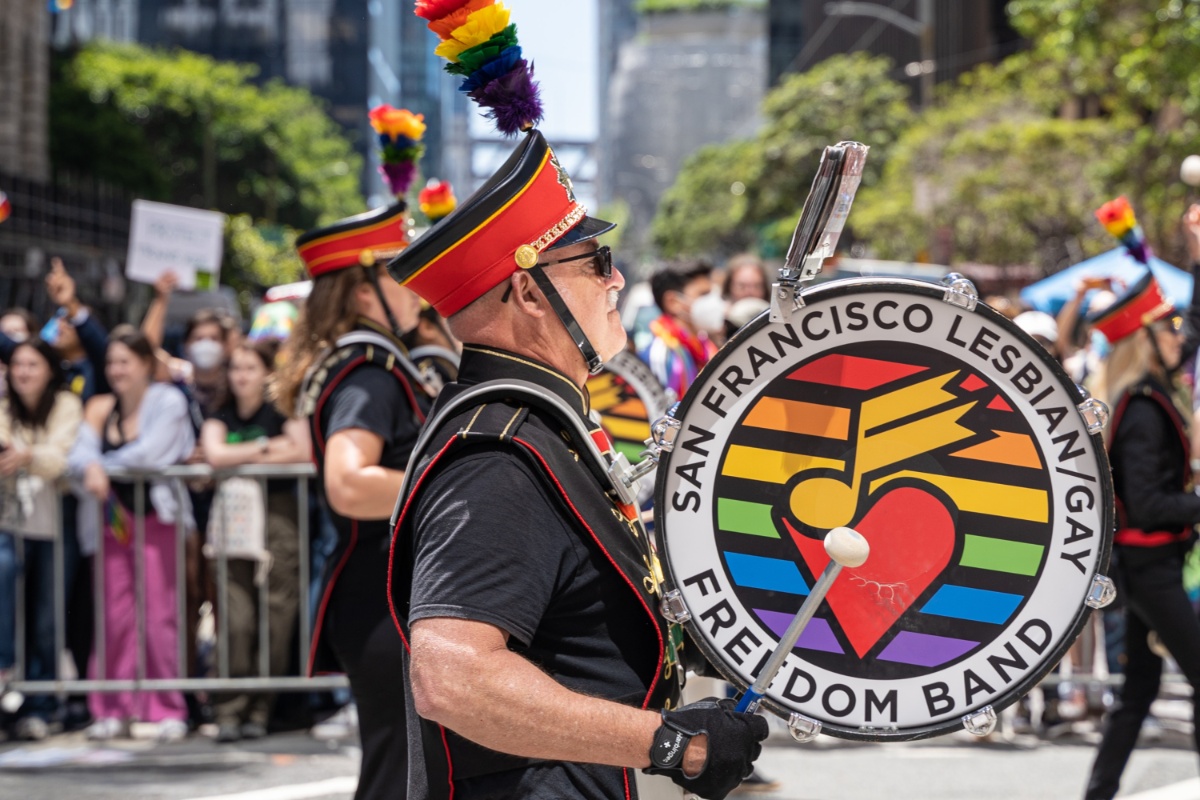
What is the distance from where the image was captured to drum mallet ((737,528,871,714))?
2094mm

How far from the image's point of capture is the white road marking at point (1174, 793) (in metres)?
5.92

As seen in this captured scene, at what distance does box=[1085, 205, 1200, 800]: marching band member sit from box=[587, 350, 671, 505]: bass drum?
165 cm

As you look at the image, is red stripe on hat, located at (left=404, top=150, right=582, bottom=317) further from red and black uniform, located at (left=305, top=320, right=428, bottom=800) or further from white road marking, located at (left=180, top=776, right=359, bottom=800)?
white road marking, located at (left=180, top=776, right=359, bottom=800)

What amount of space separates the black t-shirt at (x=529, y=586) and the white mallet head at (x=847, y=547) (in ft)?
1.05

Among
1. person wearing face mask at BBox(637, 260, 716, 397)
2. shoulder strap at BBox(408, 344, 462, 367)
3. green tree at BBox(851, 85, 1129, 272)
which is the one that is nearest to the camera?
shoulder strap at BBox(408, 344, 462, 367)

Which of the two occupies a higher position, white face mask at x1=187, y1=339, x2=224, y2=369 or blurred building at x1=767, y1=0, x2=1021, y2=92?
blurred building at x1=767, y1=0, x2=1021, y2=92

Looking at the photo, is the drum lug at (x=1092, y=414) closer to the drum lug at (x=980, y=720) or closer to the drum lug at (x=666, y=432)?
the drum lug at (x=980, y=720)

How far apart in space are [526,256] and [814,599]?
26.7 inches

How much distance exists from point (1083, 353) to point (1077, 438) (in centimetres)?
686

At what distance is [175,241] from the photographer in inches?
386

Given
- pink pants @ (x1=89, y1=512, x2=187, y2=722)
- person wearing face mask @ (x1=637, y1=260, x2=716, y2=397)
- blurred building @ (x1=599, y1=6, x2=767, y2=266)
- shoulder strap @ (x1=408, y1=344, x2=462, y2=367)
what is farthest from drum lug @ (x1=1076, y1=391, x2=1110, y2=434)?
blurred building @ (x1=599, y1=6, x2=767, y2=266)

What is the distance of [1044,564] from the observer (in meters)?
2.21

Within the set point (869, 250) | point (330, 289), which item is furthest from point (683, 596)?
point (869, 250)

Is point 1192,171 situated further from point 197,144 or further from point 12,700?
point 197,144
